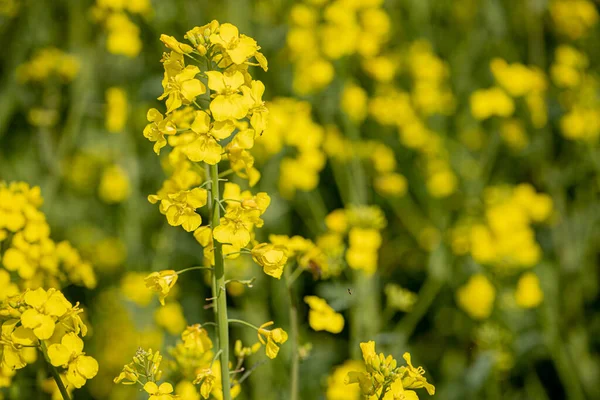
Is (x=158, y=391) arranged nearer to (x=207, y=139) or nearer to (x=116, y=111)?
(x=207, y=139)

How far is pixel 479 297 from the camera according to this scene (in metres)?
2.74

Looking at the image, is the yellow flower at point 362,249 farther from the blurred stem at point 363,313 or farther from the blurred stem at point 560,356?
the blurred stem at point 560,356

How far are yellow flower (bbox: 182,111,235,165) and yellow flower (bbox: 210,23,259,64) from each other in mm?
115

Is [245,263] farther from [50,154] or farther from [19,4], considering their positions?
[19,4]

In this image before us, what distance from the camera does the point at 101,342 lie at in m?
2.83

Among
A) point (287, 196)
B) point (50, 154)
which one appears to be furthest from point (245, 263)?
point (50, 154)

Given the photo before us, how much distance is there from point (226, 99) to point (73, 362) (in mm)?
559

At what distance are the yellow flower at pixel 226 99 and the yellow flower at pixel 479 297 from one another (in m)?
1.81

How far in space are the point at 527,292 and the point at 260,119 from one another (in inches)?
70.8

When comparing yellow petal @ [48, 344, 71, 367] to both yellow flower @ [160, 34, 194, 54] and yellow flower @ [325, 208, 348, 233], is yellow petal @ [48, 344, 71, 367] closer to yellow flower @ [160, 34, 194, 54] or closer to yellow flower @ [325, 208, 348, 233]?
yellow flower @ [160, 34, 194, 54]

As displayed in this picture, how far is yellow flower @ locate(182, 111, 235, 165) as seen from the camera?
121cm

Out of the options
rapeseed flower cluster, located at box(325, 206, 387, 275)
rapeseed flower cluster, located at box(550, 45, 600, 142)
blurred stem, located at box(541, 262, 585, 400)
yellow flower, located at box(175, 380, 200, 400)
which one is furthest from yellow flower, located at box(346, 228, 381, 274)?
rapeseed flower cluster, located at box(550, 45, 600, 142)

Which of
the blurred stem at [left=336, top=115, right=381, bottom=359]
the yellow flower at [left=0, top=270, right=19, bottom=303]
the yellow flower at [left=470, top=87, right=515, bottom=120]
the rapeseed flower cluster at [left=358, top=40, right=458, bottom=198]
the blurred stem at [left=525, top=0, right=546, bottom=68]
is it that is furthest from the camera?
the blurred stem at [left=525, top=0, right=546, bottom=68]

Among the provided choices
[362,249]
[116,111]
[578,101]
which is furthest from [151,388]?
[578,101]
